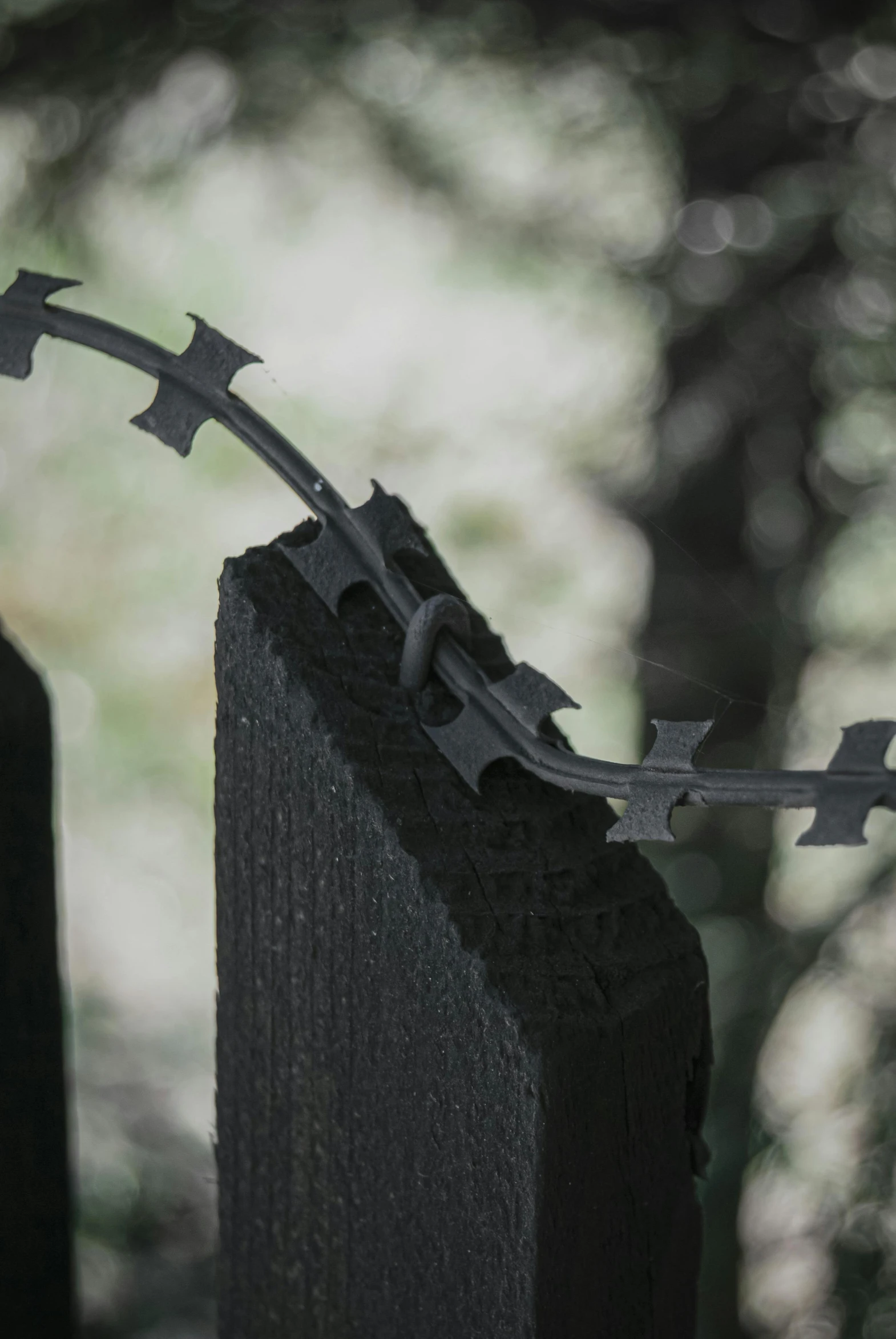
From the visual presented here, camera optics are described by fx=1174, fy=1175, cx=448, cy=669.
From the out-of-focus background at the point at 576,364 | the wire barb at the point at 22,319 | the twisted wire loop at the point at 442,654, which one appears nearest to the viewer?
the twisted wire loop at the point at 442,654

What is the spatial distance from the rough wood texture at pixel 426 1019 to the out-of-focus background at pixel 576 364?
5.59ft

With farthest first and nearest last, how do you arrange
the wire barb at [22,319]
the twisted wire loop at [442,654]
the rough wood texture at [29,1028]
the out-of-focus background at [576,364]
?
1. the out-of-focus background at [576,364]
2. the rough wood texture at [29,1028]
3. the wire barb at [22,319]
4. the twisted wire loop at [442,654]

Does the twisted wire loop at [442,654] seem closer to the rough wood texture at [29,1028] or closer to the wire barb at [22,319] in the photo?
the wire barb at [22,319]

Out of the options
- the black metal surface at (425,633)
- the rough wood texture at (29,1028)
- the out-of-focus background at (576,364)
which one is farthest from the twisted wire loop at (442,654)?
the out-of-focus background at (576,364)

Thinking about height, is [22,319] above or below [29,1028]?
above

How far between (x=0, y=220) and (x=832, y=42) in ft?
5.70

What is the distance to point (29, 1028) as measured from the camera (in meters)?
0.83

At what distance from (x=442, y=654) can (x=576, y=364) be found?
2.12m

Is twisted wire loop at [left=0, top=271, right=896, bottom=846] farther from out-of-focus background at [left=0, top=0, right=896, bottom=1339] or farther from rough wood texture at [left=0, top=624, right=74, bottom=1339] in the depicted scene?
out-of-focus background at [left=0, top=0, right=896, bottom=1339]

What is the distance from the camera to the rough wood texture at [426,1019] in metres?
0.52

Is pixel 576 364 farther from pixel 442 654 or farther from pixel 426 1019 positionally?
pixel 426 1019

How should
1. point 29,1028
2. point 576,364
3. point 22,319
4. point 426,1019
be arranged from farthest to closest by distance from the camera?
point 576,364
point 29,1028
point 22,319
point 426,1019

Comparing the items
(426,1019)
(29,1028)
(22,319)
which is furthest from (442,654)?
(29,1028)

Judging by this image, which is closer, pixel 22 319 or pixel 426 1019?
pixel 426 1019
